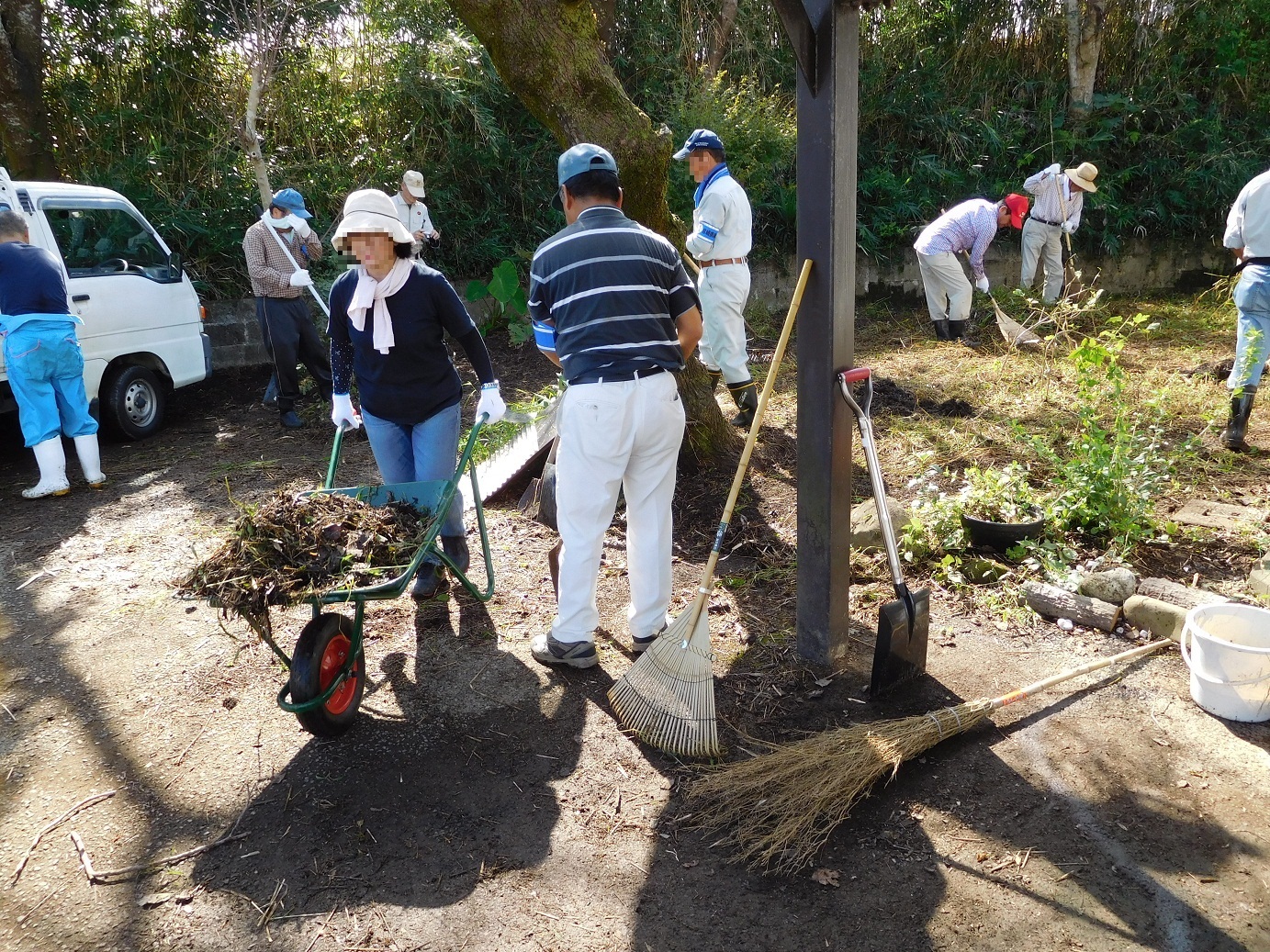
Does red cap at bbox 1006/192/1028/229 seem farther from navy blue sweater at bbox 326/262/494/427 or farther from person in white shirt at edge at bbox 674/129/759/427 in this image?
navy blue sweater at bbox 326/262/494/427

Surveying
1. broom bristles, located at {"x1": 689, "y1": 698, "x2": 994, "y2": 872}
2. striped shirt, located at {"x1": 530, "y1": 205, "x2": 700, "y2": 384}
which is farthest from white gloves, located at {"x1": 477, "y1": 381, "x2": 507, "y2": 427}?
broom bristles, located at {"x1": 689, "y1": 698, "x2": 994, "y2": 872}

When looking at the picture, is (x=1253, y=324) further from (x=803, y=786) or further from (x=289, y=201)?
(x=289, y=201)

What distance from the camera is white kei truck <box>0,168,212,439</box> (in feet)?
22.6

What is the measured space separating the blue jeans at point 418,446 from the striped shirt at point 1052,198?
8.96 metres

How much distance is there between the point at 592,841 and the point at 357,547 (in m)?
1.28

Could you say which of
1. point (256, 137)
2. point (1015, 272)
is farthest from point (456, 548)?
point (1015, 272)

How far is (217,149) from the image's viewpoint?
35.5 ft

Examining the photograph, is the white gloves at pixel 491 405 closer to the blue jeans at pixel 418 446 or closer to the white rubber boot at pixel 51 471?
the blue jeans at pixel 418 446

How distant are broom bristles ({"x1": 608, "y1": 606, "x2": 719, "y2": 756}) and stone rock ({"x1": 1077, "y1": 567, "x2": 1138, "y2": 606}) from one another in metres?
1.89

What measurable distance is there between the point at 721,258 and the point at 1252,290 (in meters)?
3.35

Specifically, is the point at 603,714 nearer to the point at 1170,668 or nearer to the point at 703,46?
the point at 1170,668

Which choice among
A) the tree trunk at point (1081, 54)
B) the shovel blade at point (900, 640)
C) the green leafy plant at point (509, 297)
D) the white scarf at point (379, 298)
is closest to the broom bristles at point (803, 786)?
the shovel blade at point (900, 640)

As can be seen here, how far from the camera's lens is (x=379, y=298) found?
151 inches

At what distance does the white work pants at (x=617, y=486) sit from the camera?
3.44 metres
